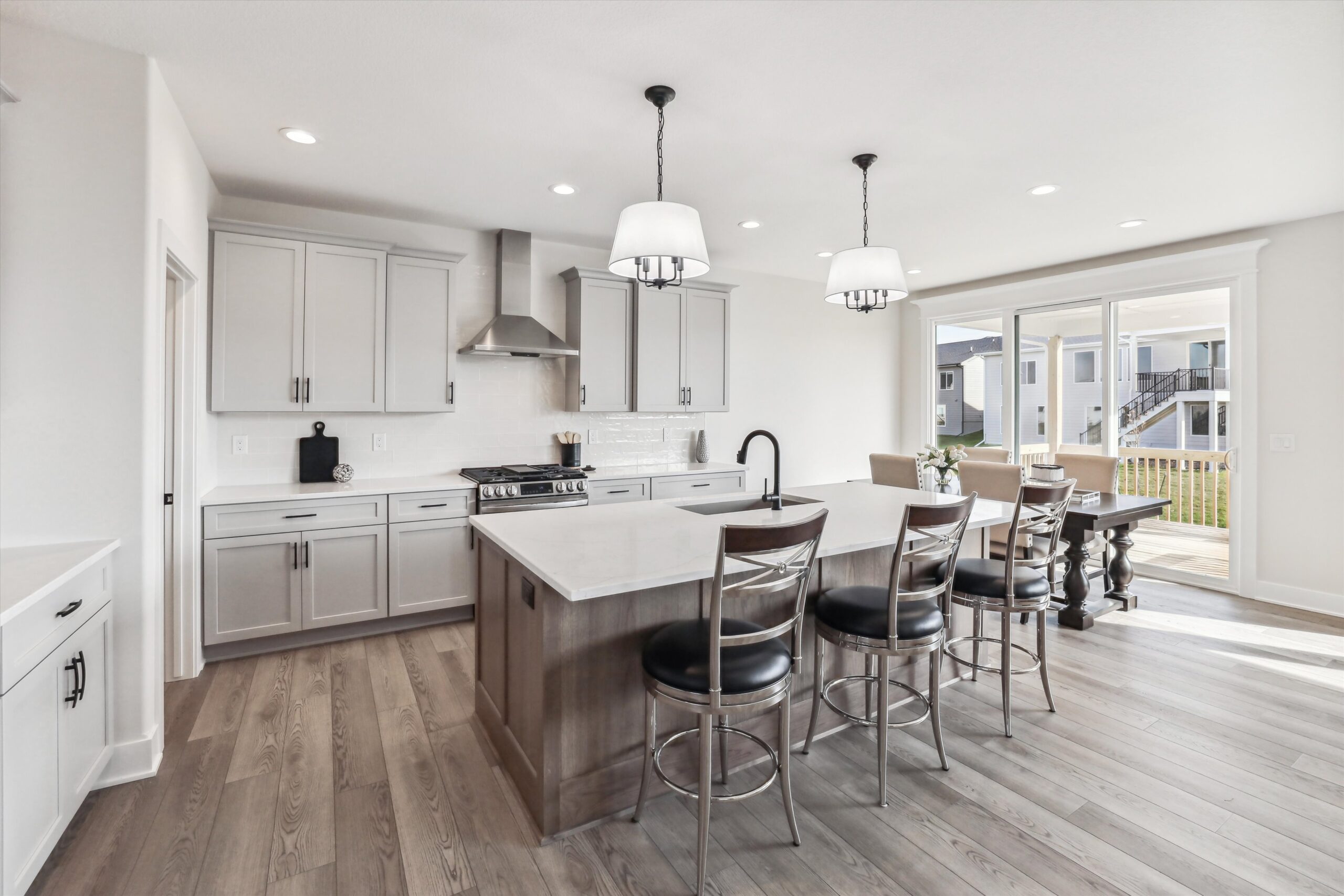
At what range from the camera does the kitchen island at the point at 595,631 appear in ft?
6.34

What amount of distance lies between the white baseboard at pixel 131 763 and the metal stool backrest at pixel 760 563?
208 cm

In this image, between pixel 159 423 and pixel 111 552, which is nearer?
pixel 111 552

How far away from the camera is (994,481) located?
4223 millimetres

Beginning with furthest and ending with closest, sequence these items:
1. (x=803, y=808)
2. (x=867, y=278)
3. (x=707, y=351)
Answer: (x=707, y=351) < (x=867, y=278) < (x=803, y=808)

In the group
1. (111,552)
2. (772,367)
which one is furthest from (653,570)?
(772,367)

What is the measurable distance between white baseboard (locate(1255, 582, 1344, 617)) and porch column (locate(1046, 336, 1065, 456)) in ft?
5.60

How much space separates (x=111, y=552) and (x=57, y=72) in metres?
1.64

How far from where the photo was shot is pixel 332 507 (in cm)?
353

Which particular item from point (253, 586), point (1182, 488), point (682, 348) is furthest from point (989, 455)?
point (253, 586)

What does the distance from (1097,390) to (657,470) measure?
12.4ft

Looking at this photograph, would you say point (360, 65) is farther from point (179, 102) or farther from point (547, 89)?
point (179, 102)

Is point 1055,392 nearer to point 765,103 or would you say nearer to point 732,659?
point 765,103

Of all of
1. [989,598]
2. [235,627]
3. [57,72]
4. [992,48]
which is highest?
[992,48]

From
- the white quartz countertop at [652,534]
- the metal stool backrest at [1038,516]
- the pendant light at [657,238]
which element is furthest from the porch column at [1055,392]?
the pendant light at [657,238]
